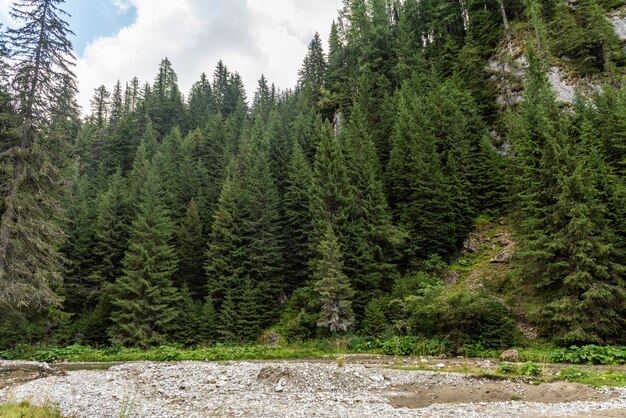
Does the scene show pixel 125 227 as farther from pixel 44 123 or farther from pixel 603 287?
pixel 603 287

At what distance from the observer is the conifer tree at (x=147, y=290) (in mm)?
31484

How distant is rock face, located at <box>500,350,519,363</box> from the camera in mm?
18922

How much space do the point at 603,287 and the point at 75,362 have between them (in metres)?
30.1

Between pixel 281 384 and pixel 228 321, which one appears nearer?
pixel 281 384

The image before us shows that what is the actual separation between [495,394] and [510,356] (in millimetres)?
7708

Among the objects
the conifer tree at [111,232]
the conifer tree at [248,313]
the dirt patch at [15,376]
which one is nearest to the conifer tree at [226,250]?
the conifer tree at [248,313]

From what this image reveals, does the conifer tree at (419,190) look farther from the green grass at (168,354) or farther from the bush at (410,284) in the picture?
the green grass at (168,354)

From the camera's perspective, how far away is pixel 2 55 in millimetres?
20656

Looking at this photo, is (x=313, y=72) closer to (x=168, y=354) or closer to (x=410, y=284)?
(x=410, y=284)

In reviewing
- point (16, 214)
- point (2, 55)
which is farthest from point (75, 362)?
point (2, 55)

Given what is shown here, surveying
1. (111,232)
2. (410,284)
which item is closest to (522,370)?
(410,284)

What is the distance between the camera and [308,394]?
1266cm

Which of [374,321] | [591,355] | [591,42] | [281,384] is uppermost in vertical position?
[591,42]

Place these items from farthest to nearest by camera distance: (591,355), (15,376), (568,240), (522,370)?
(568,240) → (591,355) → (15,376) → (522,370)
